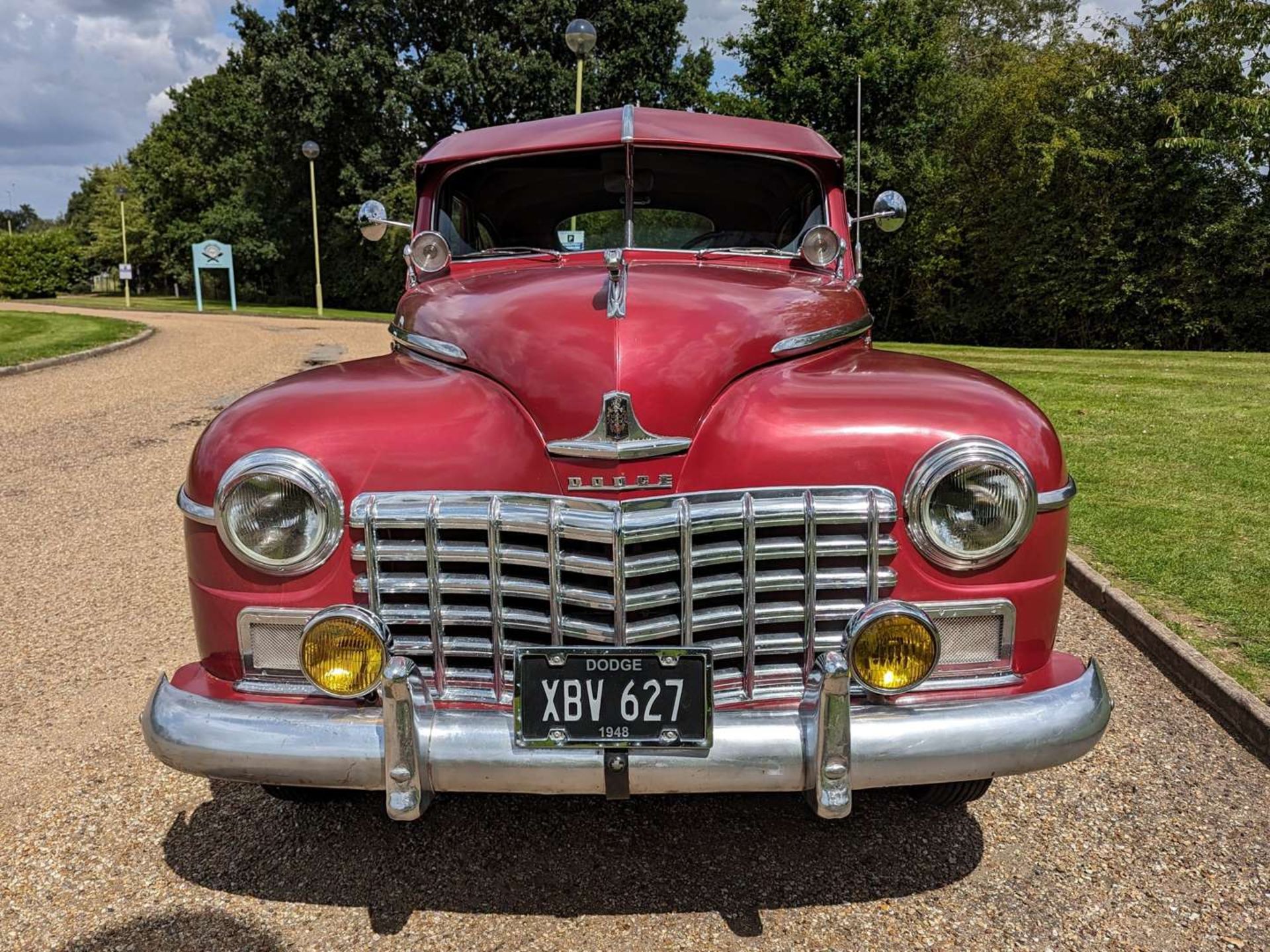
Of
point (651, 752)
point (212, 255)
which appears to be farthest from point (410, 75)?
point (651, 752)

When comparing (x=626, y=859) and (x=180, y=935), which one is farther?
(x=626, y=859)

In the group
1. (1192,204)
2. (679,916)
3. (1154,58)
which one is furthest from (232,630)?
(1154,58)

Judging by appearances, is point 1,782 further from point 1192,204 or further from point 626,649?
point 1192,204

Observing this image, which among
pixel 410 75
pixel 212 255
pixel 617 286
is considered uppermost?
pixel 410 75

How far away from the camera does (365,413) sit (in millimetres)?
2412

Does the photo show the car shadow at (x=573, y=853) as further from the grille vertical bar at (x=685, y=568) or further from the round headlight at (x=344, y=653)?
the grille vertical bar at (x=685, y=568)

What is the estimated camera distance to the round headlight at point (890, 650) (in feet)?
7.25

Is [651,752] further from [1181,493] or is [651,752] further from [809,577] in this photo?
[1181,493]

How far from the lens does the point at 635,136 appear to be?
361cm

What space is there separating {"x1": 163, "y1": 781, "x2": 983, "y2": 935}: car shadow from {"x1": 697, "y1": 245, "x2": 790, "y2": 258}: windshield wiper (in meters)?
1.91

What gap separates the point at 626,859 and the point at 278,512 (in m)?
1.37

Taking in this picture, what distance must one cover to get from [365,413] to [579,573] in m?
0.72

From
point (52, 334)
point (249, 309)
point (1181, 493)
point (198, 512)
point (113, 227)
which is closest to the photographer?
point (198, 512)

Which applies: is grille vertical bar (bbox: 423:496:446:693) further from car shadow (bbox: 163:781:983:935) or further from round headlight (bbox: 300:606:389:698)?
car shadow (bbox: 163:781:983:935)
